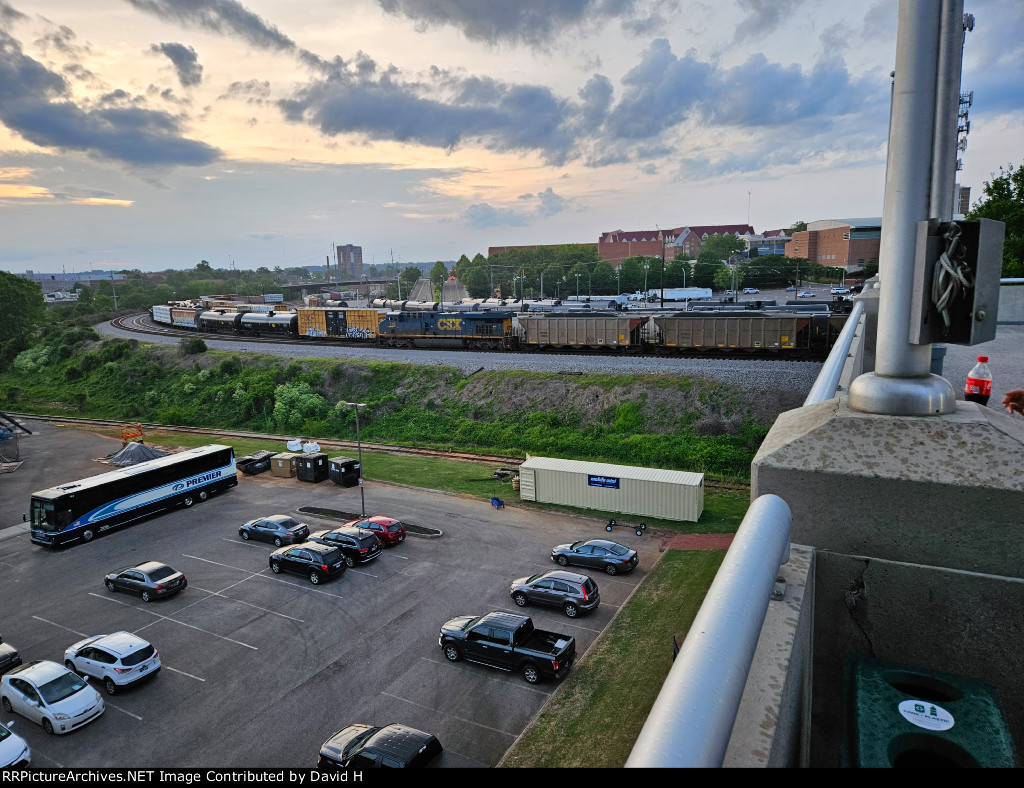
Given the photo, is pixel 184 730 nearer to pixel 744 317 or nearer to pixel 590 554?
pixel 590 554

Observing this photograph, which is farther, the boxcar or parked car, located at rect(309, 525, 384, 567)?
the boxcar

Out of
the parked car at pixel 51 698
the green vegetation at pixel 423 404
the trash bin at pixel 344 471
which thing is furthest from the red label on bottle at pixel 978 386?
the trash bin at pixel 344 471

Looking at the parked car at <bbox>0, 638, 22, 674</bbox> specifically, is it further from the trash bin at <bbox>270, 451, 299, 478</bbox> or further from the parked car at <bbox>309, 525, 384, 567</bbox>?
the trash bin at <bbox>270, 451, 299, 478</bbox>

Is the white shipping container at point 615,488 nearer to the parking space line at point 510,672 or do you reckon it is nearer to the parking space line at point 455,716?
the parking space line at point 510,672

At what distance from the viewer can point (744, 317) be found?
144ft

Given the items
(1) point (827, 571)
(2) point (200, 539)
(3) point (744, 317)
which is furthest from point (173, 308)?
(1) point (827, 571)

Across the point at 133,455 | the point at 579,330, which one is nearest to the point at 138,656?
the point at 133,455

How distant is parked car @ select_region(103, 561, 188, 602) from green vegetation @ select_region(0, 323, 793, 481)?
68.6 ft

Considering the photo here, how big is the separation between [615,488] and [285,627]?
15.6 metres

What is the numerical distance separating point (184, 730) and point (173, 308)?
89.1 metres

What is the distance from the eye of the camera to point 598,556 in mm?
23578

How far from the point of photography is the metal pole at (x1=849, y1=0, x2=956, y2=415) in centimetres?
331

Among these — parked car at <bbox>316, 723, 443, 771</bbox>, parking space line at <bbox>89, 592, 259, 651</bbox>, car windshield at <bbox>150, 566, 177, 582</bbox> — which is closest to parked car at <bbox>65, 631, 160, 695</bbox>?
parking space line at <bbox>89, 592, 259, 651</bbox>

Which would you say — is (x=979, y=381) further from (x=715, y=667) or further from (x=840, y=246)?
(x=840, y=246)
